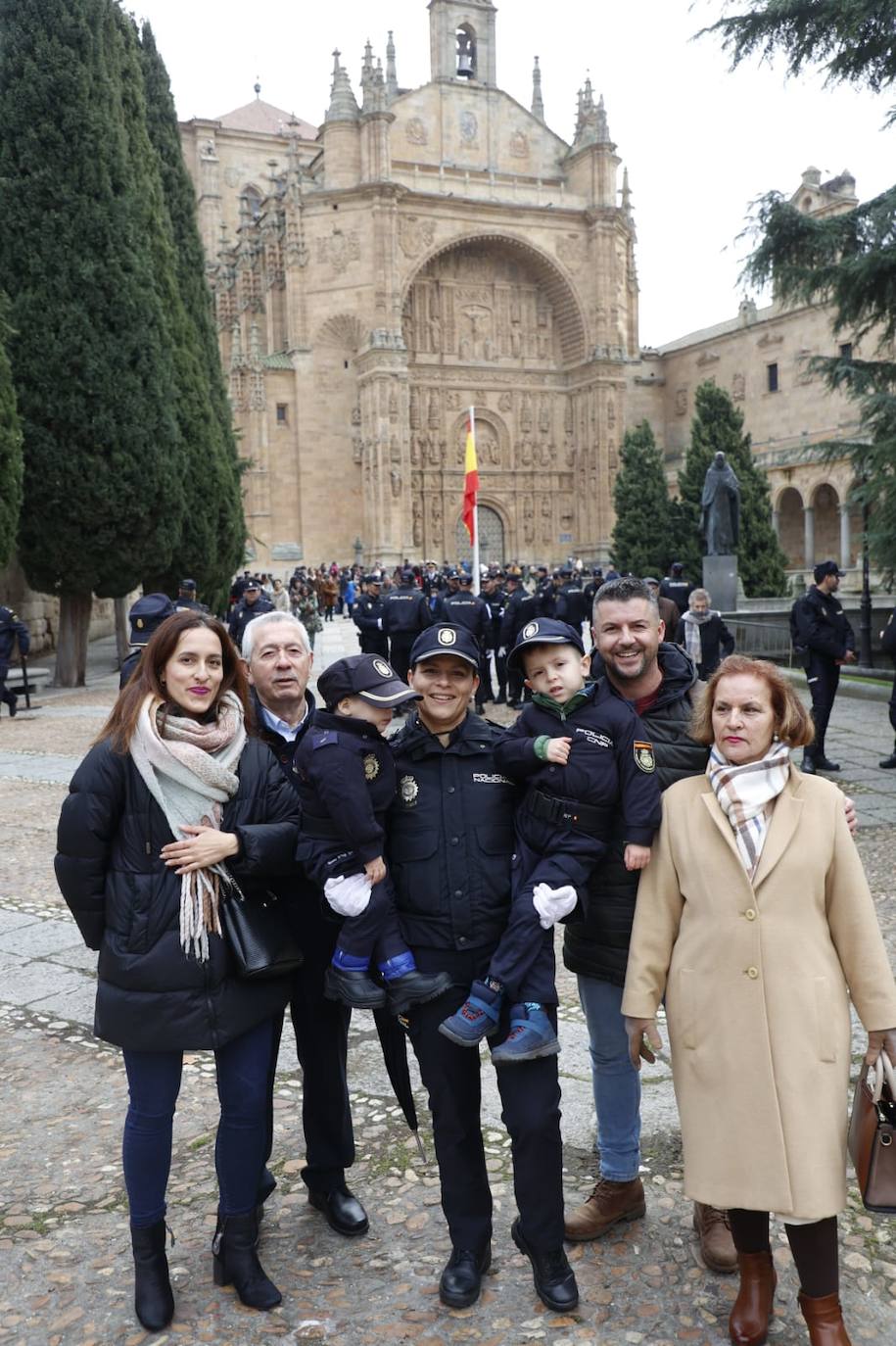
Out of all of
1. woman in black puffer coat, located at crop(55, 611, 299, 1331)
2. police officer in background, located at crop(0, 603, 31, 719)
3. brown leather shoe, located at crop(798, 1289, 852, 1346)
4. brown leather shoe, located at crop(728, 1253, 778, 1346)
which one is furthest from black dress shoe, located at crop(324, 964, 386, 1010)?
police officer in background, located at crop(0, 603, 31, 719)

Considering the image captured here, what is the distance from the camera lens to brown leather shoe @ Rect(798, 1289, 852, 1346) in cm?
234

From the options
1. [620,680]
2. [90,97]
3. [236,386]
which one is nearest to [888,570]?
[620,680]

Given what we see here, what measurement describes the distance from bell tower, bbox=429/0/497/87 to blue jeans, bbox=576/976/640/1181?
48747 mm

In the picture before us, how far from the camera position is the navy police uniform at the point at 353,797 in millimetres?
2533

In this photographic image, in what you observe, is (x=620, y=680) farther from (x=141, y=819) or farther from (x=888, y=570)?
(x=888, y=570)

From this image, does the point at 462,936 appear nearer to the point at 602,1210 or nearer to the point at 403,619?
the point at 602,1210

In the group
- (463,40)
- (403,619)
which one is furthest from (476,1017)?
(463,40)

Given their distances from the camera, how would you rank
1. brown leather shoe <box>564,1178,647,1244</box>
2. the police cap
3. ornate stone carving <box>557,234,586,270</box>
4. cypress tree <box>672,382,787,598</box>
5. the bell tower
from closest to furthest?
brown leather shoe <box>564,1178,647,1244</box> → the police cap → cypress tree <box>672,382,787,598</box> → the bell tower → ornate stone carving <box>557,234,586,270</box>

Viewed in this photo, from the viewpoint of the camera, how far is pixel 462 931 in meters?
2.63

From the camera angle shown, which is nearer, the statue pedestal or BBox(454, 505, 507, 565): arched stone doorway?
the statue pedestal

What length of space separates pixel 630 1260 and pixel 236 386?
41335mm

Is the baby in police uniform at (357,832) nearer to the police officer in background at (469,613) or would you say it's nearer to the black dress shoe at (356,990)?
the black dress shoe at (356,990)

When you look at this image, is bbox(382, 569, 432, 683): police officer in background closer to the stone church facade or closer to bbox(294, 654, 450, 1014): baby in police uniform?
bbox(294, 654, 450, 1014): baby in police uniform

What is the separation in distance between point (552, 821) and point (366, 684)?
1.98ft
